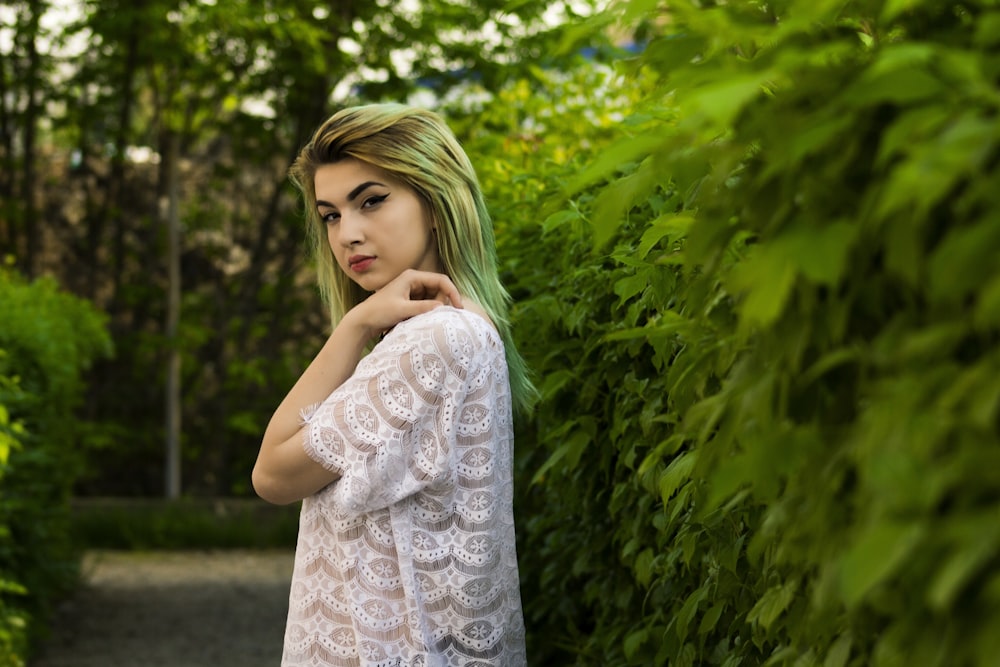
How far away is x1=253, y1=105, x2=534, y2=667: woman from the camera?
221 centimetres

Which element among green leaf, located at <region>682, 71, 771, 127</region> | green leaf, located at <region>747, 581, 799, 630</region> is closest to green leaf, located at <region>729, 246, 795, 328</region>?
green leaf, located at <region>682, 71, 771, 127</region>

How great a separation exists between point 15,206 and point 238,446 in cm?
289

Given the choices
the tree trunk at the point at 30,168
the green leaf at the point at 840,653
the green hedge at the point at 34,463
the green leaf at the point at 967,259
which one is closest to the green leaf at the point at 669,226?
the green leaf at the point at 840,653

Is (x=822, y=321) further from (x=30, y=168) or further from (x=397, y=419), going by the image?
(x=30, y=168)

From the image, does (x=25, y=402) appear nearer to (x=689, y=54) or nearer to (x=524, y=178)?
(x=524, y=178)

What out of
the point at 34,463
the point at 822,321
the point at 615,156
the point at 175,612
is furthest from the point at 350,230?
the point at 175,612

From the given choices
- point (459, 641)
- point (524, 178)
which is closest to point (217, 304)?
point (524, 178)

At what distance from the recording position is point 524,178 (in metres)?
4.02

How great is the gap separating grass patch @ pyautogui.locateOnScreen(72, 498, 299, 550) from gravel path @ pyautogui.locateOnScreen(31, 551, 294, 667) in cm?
16

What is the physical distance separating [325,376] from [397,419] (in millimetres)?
245

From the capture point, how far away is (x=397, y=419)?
220 centimetres

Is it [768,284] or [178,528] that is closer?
[768,284]

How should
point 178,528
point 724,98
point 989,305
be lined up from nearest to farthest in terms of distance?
point 989,305
point 724,98
point 178,528

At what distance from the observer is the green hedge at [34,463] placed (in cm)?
525
